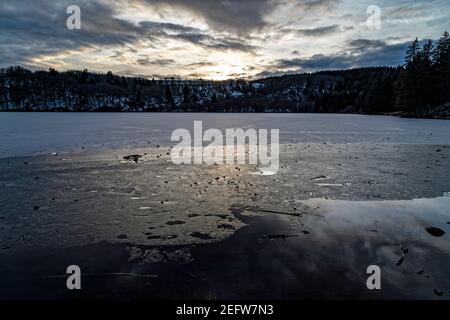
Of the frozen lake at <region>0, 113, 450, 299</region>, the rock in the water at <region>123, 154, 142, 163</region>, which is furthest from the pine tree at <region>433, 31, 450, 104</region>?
the rock in the water at <region>123, 154, 142, 163</region>

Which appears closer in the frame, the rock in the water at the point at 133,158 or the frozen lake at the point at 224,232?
the frozen lake at the point at 224,232

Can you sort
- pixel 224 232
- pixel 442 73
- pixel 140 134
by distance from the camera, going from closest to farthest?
pixel 224 232, pixel 140 134, pixel 442 73

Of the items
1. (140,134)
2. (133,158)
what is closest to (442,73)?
(140,134)

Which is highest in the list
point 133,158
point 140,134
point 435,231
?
point 140,134

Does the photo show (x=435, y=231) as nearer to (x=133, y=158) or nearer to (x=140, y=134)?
(x=133, y=158)

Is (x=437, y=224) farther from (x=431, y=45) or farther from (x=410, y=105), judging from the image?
(x=431, y=45)

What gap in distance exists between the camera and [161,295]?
16.5 feet

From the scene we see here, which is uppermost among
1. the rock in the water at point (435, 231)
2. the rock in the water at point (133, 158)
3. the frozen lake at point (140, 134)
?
the frozen lake at point (140, 134)

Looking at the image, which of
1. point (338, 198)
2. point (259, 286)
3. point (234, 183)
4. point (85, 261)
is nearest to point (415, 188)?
point (338, 198)

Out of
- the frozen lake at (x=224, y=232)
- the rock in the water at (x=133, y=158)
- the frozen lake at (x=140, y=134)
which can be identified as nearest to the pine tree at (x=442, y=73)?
the frozen lake at (x=140, y=134)

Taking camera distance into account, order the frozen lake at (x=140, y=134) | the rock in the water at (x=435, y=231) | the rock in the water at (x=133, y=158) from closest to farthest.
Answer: the rock in the water at (x=435, y=231) < the rock in the water at (x=133, y=158) < the frozen lake at (x=140, y=134)

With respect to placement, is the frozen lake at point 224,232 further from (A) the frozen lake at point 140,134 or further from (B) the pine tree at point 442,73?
(B) the pine tree at point 442,73

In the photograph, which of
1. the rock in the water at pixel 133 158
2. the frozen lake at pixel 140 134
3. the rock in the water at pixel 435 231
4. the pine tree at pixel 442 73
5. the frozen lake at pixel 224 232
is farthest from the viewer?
the pine tree at pixel 442 73

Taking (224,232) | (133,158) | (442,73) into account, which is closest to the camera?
(224,232)
